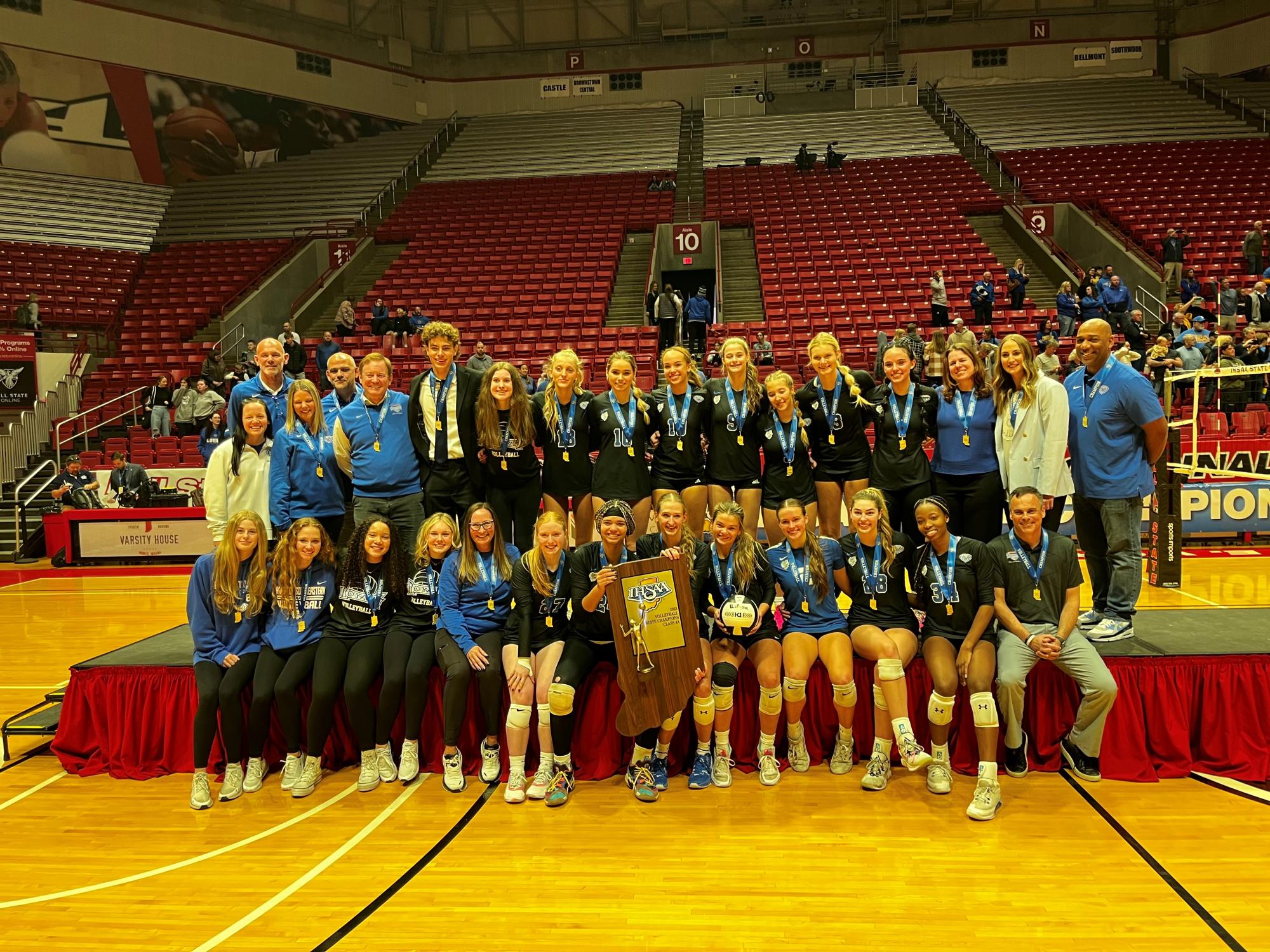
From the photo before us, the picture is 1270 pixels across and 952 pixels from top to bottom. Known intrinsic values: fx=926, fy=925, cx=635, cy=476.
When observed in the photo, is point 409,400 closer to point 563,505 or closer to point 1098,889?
point 563,505

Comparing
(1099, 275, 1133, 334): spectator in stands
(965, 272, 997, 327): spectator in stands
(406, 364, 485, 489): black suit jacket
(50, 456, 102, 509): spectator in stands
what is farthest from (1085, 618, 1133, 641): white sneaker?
(50, 456, 102, 509): spectator in stands

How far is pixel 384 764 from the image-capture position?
4.63m

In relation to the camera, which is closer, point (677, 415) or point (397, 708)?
point (397, 708)

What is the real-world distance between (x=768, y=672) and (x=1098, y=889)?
1.63 metres

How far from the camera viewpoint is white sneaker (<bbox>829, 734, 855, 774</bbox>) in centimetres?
466

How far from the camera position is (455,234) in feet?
63.6

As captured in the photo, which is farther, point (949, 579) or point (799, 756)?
point (799, 756)

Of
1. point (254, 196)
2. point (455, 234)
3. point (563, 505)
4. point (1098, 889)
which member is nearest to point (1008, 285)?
point (455, 234)

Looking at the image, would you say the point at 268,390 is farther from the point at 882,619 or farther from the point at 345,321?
the point at 345,321

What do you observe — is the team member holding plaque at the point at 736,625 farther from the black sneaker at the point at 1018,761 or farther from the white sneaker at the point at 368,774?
the white sneaker at the point at 368,774

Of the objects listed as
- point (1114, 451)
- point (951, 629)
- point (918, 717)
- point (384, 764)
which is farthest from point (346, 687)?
point (1114, 451)

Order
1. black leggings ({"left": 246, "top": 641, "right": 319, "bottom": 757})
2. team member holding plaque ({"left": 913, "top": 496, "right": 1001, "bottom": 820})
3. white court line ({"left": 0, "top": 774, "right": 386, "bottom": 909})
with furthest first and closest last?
black leggings ({"left": 246, "top": 641, "right": 319, "bottom": 757}) → team member holding plaque ({"left": 913, "top": 496, "right": 1001, "bottom": 820}) → white court line ({"left": 0, "top": 774, "right": 386, "bottom": 909})

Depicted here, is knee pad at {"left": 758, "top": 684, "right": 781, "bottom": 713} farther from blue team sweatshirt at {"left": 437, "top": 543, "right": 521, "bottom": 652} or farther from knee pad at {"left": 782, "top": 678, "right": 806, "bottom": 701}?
blue team sweatshirt at {"left": 437, "top": 543, "right": 521, "bottom": 652}

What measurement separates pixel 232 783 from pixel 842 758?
301cm
